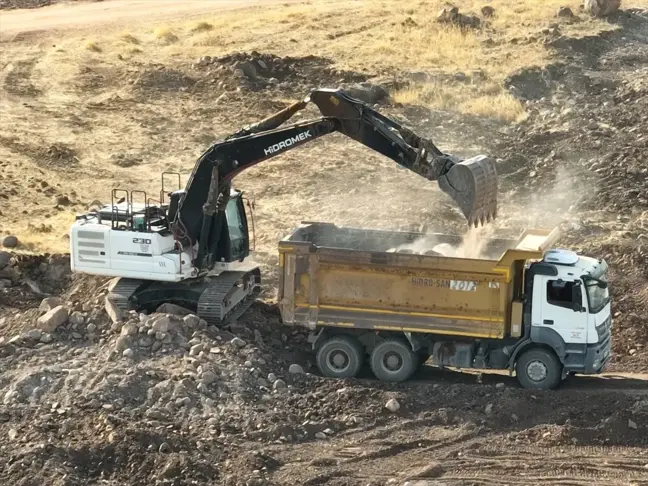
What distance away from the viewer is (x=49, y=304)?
19391 millimetres

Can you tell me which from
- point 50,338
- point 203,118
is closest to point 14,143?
point 203,118

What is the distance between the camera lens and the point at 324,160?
31234 mm

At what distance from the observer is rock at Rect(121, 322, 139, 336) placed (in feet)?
58.9

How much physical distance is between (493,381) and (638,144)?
13523 mm

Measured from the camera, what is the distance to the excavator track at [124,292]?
62.2 ft

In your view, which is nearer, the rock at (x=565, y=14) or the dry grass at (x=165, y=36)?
the rock at (x=565, y=14)

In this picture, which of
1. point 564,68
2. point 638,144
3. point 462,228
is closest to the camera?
point 462,228

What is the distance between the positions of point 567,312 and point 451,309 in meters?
1.72

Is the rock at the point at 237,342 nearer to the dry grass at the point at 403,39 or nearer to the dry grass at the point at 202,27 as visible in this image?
the dry grass at the point at 403,39

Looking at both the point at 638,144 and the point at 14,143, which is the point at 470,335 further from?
the point at 14,143

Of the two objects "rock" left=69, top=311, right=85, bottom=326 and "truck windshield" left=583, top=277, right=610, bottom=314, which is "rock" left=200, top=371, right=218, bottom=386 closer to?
"rock" left=69, top=311, right=85, bottom=326

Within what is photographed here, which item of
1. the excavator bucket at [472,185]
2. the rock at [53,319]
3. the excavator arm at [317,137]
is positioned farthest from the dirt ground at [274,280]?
the excavator bucket at [472,185]

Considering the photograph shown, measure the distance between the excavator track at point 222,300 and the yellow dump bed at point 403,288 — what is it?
131 cm

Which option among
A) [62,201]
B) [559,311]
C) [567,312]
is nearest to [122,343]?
[559,311]
